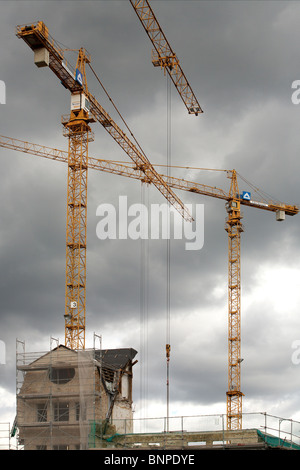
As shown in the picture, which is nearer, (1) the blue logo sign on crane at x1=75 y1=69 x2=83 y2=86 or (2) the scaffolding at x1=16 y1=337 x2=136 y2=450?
(2) the scaffolding at x1=16 y1=337 x2=136 y2=450

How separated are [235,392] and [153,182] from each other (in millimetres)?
33579

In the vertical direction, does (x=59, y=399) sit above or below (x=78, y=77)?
below

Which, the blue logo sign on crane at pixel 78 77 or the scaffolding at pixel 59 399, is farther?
the blue logo sign on crane at pixel 78 77

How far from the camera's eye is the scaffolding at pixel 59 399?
70.3m

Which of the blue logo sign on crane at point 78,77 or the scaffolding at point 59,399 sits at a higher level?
the blue logo sign on crane at point 78,77

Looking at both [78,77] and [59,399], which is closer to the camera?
[59,399]

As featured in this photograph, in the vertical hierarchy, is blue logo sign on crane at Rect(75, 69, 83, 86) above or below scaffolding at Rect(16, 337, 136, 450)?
above

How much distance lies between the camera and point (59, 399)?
237 ft

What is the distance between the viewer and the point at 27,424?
234 feet

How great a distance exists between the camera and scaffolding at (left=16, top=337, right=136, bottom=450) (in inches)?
2768
